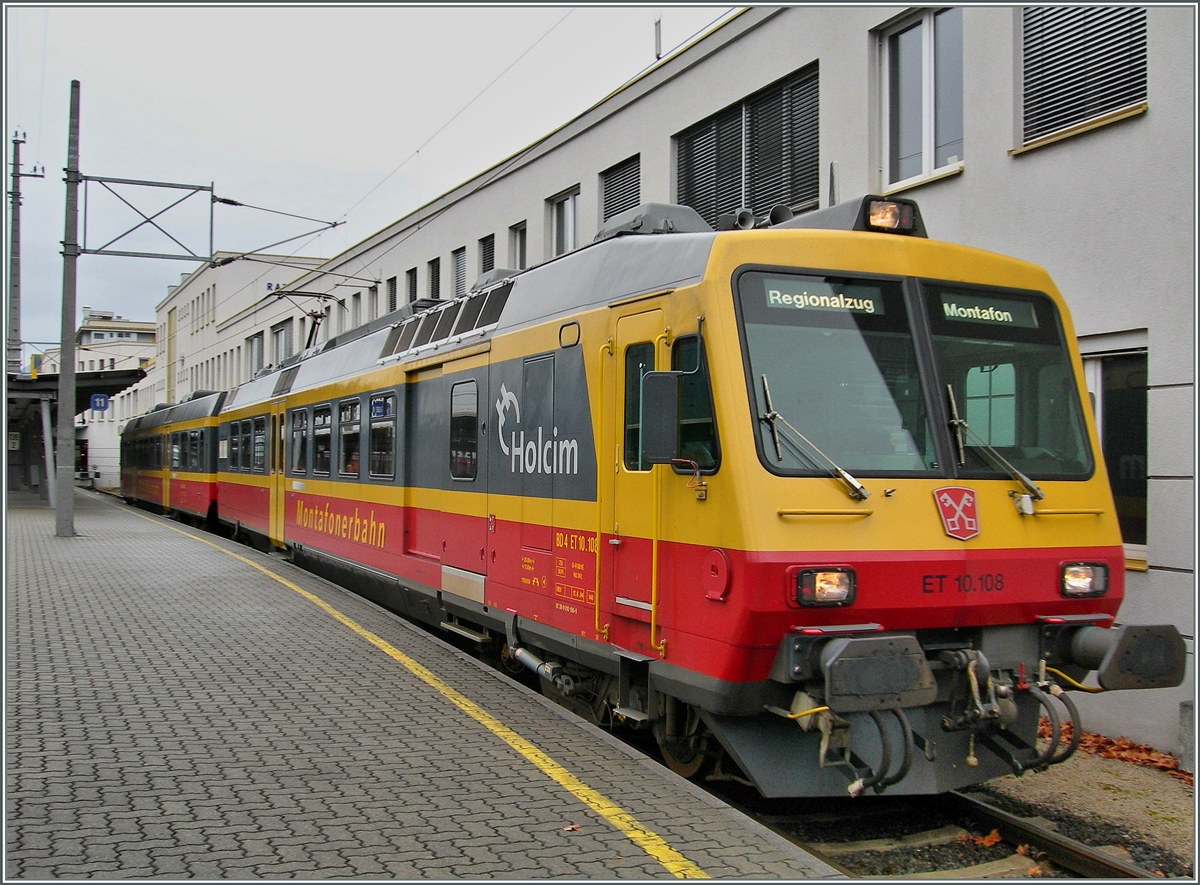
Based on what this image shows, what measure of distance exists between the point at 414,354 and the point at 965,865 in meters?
6.72

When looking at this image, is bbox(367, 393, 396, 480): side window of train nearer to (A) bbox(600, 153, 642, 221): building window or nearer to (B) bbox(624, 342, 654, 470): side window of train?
(B) bbox(624, 342, 654, 470): side window of train

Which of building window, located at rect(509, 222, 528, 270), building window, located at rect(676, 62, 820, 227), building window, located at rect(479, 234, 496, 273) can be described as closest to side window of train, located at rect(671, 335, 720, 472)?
building window, located at rect(676, 62, 820, 227)

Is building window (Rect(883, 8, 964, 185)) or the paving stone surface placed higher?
building window (Rect(883, 8, 964, 185))

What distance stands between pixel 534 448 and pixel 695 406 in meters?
2.11

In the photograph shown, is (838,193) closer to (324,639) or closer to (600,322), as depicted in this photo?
(600,322)

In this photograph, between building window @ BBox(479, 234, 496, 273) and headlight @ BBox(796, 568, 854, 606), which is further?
building window @ BBox(479, 234, 496, 273)

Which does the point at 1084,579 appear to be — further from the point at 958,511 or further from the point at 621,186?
the point at 621,186

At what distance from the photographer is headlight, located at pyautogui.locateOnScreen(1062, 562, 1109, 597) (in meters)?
5.25

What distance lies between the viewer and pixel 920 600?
16.0 feet

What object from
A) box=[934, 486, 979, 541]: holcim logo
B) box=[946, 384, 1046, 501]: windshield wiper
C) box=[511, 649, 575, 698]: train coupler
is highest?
box=[946, 384, 1046, 501]: windshield wiper

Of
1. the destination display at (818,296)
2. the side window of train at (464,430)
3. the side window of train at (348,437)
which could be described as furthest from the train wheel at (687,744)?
the side window of train at (348,437)

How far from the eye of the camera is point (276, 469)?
16.0m

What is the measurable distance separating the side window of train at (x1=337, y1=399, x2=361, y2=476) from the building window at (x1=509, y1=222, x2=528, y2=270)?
7294 millimetres

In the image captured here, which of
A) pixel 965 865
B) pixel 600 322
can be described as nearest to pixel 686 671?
pixel 965 865
